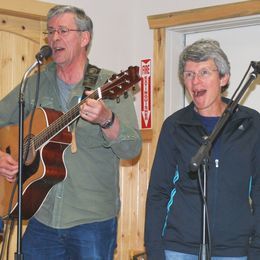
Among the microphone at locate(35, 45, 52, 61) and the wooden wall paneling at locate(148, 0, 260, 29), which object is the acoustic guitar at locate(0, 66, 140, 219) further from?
the wooden wall paneling at locate(148, 0, 260, 29)

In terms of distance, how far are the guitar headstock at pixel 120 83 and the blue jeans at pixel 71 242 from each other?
1.94ft

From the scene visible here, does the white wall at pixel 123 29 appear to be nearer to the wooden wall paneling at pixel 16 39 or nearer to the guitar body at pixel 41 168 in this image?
the wooden wall paneling at pixel 16 39

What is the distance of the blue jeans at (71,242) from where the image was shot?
2.64 meters

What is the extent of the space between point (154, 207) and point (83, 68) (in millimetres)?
769

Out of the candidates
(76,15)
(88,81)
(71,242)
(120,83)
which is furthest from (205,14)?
(71,242)

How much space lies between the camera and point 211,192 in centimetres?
248

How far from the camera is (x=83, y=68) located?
2883 millimetres

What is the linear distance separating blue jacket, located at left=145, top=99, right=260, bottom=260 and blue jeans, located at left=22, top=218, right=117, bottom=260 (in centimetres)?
21

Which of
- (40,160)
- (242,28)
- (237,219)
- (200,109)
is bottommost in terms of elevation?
(237,219)

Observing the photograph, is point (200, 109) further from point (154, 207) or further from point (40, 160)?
point (40, 160)

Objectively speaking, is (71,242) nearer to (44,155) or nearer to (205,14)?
(44,155)

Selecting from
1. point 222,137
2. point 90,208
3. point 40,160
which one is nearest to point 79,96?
point 40,160

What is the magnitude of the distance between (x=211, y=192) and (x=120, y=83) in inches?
23.7

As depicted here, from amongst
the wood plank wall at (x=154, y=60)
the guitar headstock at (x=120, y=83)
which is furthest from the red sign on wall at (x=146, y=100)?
the guitar headstock at (x=120, y=83)
